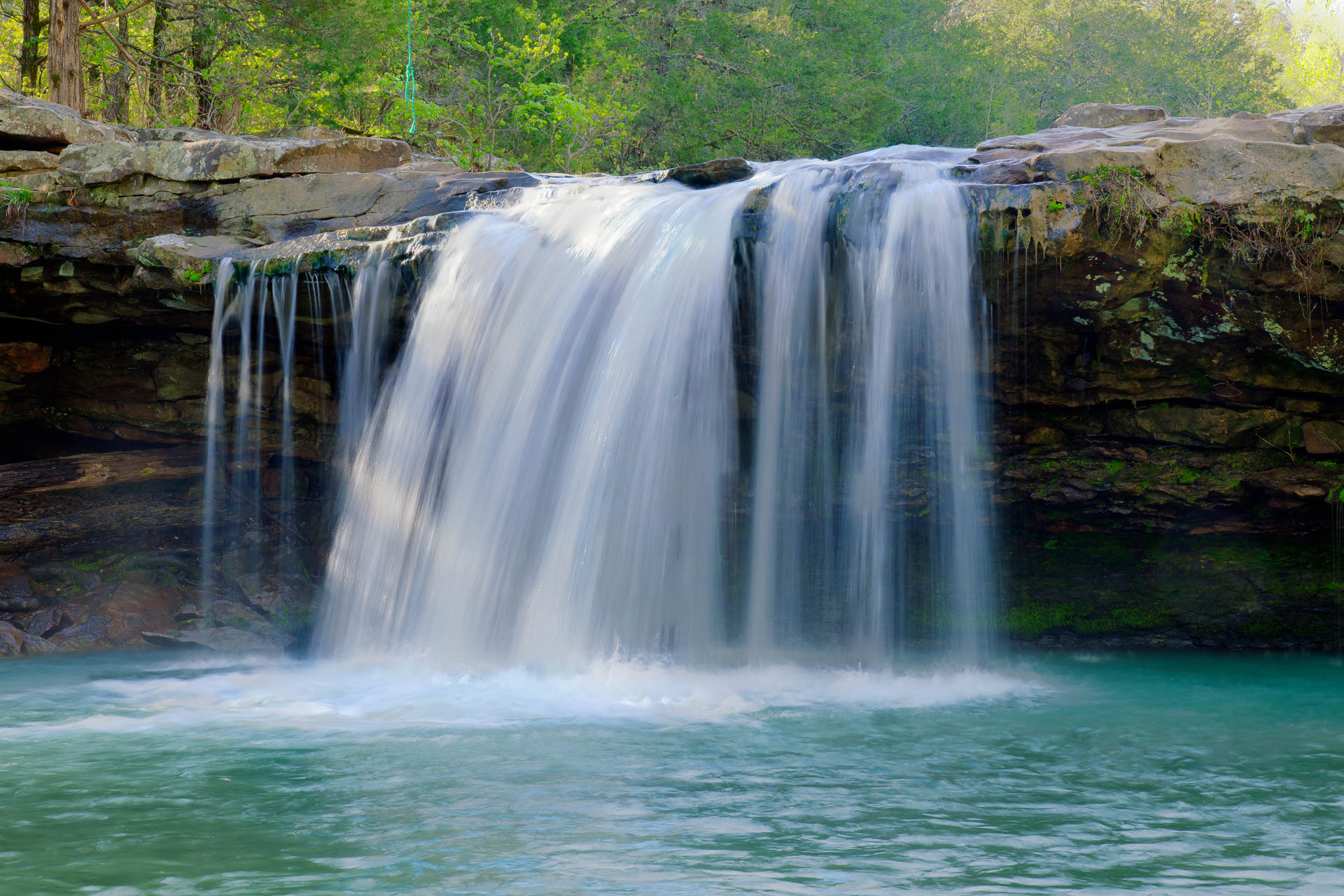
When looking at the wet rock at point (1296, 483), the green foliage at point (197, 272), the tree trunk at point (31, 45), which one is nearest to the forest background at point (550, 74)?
the tree trunk at point (31, 45)

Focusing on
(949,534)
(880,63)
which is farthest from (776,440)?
(880,63)

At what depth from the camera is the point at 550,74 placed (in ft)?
68.9

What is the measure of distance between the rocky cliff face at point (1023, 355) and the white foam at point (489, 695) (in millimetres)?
2062

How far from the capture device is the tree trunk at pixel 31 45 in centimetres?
1587

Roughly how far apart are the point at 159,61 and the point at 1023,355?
14.9 meters

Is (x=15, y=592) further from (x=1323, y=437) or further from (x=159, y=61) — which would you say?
(x=1323, y=437)

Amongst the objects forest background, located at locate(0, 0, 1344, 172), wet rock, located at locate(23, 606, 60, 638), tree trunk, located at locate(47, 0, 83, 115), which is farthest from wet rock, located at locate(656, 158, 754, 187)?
tree trunk, located at locate(47, 0, 83, 115)

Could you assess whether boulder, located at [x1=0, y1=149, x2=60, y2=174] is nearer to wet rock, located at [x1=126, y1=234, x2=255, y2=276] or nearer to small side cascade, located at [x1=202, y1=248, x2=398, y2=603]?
wet rock, located at [x1=126, y1=234, x2=255, y2=276]

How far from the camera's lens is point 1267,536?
30.4 feet

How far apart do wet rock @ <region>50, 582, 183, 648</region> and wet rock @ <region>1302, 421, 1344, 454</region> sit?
395 inches

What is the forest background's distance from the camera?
1666 cm

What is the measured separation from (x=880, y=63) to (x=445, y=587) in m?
17.6

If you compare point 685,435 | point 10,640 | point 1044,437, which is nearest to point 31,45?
point 10,640

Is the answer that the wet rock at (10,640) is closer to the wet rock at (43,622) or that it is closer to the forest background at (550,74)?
the wet rock at (43,622)
